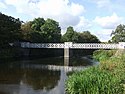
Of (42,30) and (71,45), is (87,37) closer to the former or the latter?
(42,30)

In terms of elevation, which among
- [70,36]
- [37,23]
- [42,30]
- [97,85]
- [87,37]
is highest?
[37,23]

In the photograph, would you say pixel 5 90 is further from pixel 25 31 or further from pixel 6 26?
pixel 25 31

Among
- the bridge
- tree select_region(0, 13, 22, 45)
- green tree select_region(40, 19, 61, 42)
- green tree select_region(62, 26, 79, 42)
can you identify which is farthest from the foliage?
tree select_region(0, 13, 22, 45)

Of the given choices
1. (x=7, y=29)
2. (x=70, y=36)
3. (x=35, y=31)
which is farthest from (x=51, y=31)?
(x=7, y=29)

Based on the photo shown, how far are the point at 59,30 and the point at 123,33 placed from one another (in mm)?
21559

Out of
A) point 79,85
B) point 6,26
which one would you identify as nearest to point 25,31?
point 6,26

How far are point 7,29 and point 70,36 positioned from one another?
44854 millimetres

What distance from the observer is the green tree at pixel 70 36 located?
109688 mm

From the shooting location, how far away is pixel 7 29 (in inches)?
2687

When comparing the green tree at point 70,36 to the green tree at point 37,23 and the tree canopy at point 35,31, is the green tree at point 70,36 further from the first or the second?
the green tree at point 37,23

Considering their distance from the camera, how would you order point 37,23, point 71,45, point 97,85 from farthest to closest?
point 37,23 < point 71,45 < point 97,85

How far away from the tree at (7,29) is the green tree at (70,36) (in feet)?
120

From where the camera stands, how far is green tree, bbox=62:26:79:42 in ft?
360

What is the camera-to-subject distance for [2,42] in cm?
6831
